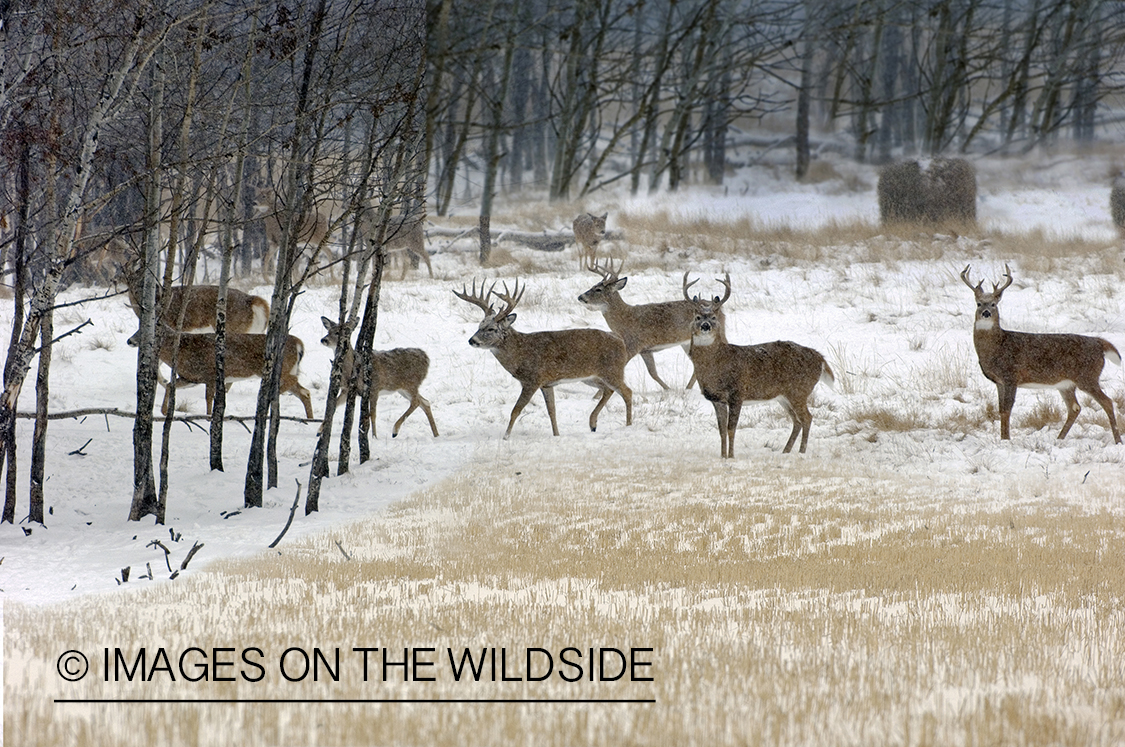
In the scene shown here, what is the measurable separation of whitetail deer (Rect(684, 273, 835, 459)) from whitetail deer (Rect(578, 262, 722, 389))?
2738mm

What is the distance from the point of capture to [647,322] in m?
12.6

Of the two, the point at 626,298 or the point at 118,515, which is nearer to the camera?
the point at 118,515

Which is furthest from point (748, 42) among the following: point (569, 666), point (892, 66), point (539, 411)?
point (569, 666)

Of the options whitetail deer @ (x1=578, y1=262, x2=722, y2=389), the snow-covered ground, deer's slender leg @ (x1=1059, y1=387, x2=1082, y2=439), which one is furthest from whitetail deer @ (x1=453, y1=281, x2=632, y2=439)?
deer's slender leg @ (x1=1059, y1=387, x2=1082, y2=439)

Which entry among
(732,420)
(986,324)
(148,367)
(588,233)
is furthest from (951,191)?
(148,367)

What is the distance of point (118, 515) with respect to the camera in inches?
309

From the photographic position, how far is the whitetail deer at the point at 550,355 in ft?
35.4

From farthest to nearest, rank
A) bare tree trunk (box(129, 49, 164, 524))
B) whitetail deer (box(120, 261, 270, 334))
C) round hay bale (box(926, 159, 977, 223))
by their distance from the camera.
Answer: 1. round hay bale (box(926, 159, 977, 223))
2. whitetail deer (box(120, 261, 270, 334))
3. bare tree trunk (box(129, 49, 164, 524))

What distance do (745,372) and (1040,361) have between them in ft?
8.54

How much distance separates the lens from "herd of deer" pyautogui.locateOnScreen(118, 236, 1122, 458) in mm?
9500

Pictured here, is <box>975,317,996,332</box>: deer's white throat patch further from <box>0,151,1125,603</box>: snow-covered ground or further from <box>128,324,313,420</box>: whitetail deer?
<box>128,324,313,420</box>: whitetail deer

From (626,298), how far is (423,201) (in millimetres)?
6942

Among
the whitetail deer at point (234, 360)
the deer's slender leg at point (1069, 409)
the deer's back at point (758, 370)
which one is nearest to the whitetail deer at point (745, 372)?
the deer's back at point (758, 370)

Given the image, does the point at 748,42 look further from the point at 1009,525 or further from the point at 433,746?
the point at 433,746
